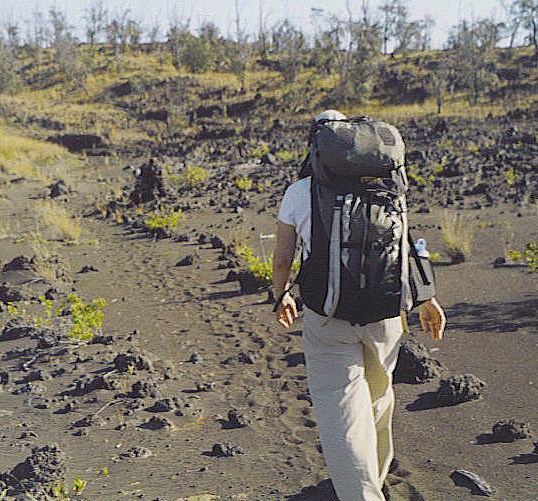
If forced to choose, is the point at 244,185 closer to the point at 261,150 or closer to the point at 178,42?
the point at 261,150

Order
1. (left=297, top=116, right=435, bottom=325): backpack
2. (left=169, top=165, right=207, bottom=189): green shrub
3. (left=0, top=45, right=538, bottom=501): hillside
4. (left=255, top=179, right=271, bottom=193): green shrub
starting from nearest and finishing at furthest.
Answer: (left=297, top=116, right=435, bottom=325): backpack → (left=0, top=45, right=538, bottom=501): hillside → (left=255, top=179, right=271, bottom=193): green shrub → (left=169, top=165, right=207, bottom=189): green shrub

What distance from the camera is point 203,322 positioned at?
6594 mm

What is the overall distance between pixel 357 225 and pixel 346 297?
Answer: 251 mm

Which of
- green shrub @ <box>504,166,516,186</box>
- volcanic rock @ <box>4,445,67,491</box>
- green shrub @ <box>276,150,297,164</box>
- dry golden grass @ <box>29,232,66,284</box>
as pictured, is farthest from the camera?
green shrub @ <box>276,150,297,164</box>

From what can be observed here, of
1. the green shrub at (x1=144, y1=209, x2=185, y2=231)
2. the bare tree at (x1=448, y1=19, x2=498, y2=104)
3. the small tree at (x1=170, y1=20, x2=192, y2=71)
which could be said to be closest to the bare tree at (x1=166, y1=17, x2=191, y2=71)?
the small tree at (x1=170, y1=20, x2=192, y2=71)

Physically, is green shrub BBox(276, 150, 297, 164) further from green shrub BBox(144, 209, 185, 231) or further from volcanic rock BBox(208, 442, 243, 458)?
volcanic rock BBox(208, 442, 243, 458)

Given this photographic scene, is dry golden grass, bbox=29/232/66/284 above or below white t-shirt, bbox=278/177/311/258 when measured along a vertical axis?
below

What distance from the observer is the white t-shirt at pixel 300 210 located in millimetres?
2541

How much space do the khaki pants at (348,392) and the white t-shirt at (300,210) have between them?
0.29m

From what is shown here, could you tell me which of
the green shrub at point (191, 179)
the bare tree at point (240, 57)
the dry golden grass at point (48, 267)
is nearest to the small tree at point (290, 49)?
the bare tree at point (240, 57)

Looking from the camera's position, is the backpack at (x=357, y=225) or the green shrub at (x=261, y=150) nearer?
the backpack at (x=357, y=225)

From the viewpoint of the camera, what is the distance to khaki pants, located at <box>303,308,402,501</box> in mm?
2520

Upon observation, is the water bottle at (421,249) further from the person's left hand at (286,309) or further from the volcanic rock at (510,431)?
the volcanic rock at (510,431)

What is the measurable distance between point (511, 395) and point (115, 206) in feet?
35.5
